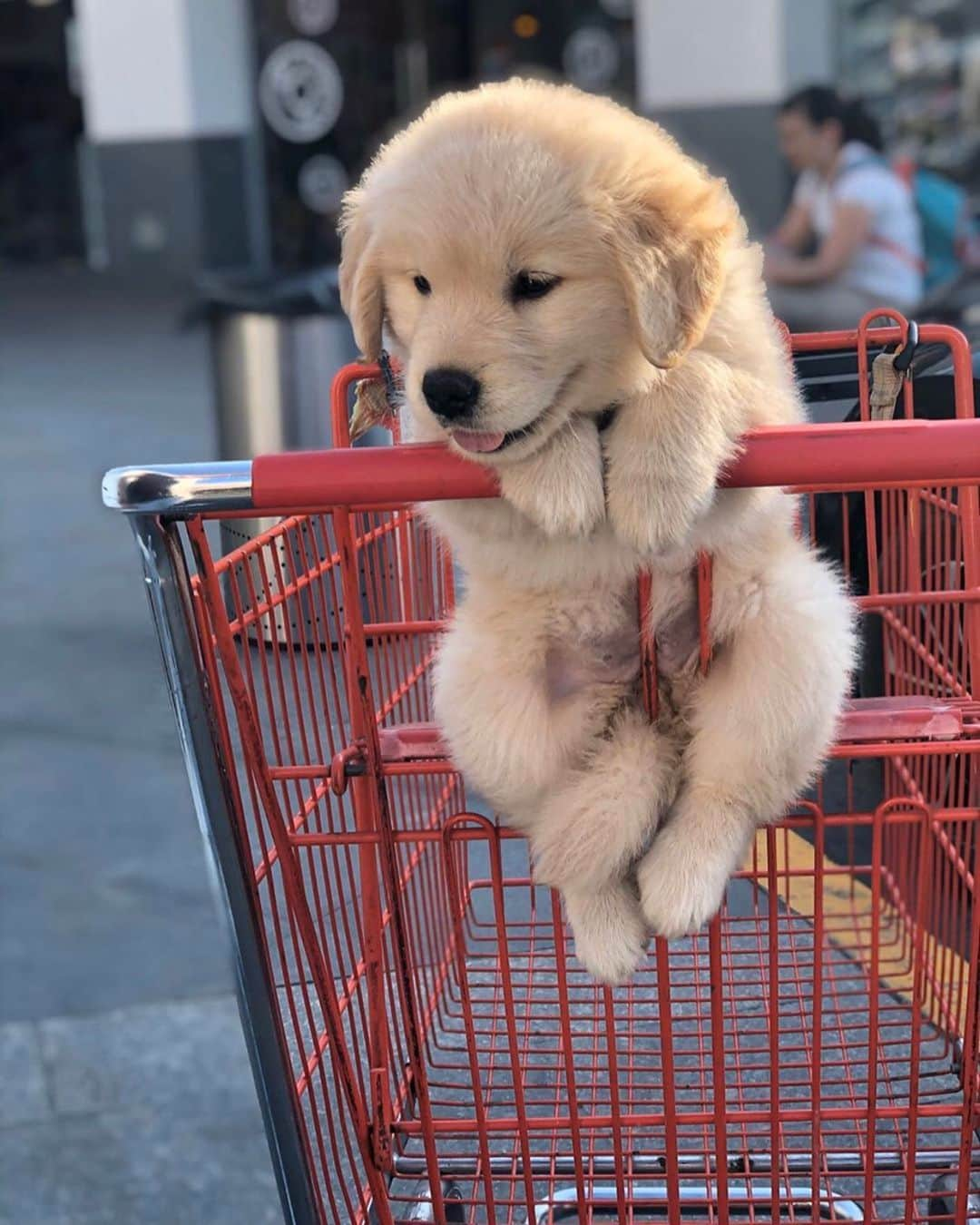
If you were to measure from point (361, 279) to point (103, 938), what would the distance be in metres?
2.52

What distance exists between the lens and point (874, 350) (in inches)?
116

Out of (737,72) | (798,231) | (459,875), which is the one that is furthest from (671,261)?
(737,72)

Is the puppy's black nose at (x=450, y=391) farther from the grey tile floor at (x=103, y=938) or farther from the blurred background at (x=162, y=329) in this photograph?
the blurred background at (x=162, y=329)

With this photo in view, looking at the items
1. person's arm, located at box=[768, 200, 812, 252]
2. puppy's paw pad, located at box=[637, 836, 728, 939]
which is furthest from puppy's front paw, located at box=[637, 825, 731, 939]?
person's arm, located at box=[768, 200, 812, 252]

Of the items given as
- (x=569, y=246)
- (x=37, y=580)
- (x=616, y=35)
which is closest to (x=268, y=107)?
(x=616, y=35)

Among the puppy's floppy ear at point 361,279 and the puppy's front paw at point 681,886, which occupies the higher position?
the puppy's floppy ear at point 361,279

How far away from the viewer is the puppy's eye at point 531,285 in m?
1.84

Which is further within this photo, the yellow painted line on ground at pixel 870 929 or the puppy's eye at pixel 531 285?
the yellow painted line on ground at pixel 870 929

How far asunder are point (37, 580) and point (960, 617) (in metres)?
5.53

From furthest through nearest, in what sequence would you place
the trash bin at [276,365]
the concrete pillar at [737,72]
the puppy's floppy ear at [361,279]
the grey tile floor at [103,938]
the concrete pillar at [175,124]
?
the concrete pillar at [175,124] < the concrete pillar at [737,72] < the trash bin at [276,365] < the grey tile floor at [103,938] < the puppy's floppy ear at [361,279]

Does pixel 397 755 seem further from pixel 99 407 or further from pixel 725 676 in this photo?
pixel 99 407

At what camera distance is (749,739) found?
1.87 metres

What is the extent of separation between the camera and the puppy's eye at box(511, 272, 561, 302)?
6.04ft

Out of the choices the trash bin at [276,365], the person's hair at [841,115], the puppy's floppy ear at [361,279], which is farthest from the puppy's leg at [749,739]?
the person's hair at [841,115]
